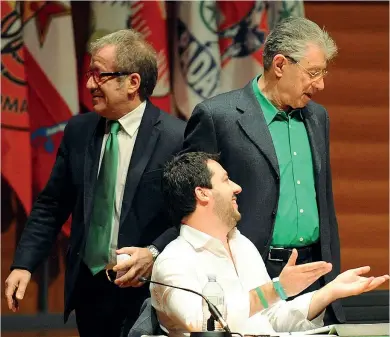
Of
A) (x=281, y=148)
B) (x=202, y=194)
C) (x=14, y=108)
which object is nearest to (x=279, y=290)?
(x=202, y=194)

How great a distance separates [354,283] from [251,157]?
0.70 metres

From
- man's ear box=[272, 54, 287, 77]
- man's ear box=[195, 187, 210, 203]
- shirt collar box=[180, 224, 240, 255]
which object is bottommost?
shirt collar box=[180, 224, 240, 255]

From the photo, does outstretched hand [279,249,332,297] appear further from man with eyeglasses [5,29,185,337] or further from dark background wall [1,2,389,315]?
dark background wall [1,2,389,315]

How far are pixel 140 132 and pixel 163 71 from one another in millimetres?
1202

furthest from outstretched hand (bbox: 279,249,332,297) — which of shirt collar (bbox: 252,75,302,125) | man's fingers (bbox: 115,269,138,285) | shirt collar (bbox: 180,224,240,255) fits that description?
shirt collar (bbox: 252,75,302,125)

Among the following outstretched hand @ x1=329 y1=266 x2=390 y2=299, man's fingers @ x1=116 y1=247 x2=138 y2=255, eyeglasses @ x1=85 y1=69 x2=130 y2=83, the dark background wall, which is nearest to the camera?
outstretched hand @ x1=329 y1=266 x2=390 y2=299

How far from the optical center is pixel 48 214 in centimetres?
401

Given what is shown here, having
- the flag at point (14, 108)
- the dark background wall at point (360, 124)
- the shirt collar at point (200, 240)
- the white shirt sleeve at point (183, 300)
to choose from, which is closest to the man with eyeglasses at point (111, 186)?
the shirt collar at point (200, 240)

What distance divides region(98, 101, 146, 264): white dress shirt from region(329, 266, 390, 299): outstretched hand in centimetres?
93

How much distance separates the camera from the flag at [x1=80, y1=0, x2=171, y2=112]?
4.91 metres

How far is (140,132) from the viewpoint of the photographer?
12.6 feet

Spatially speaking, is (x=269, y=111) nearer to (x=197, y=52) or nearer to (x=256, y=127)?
(x=256, y=127)

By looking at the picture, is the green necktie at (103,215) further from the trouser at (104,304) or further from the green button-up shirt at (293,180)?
the green button-up shirt at (293,180)

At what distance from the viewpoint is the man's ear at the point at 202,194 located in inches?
131
